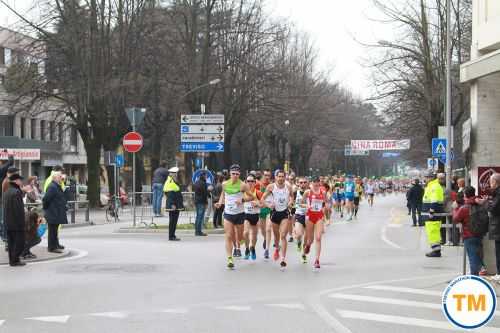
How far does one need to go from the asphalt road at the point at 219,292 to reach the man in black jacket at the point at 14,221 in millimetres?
303

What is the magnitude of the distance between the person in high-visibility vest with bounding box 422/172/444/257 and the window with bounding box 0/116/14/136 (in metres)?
43.2

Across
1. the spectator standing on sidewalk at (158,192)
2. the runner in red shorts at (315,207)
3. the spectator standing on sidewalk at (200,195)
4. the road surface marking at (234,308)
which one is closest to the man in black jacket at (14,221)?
the runner in red shorts at (315,207)

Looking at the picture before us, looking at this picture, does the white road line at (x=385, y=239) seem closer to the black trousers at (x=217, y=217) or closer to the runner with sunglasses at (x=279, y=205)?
the black trousers at (x=217, y=217)

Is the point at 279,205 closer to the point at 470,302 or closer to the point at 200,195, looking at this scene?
the point at 200,195

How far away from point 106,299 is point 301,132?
56268mm

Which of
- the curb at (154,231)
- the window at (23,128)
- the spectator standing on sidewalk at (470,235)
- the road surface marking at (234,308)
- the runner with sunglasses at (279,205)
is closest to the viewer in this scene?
the road surface marking at (234,308)

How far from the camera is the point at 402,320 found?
9.20 meters

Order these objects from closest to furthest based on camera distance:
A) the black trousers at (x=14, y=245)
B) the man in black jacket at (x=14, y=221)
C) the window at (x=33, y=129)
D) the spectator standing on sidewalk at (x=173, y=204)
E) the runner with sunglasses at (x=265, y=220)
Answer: the man in black jacket at (x=14, y=221)
the black trousers at (x=14, y=245)
the runner with sunglasses at (x=265, y=220)
the spectator standing on sidewalk at (x=173, y=204)
the window at (x=33, y=129)

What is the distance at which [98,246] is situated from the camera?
1922 cm

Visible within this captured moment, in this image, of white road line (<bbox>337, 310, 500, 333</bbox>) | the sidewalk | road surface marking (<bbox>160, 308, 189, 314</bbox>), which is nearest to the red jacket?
white road line (<bbox>337, 310, 500, 333</bbox>)

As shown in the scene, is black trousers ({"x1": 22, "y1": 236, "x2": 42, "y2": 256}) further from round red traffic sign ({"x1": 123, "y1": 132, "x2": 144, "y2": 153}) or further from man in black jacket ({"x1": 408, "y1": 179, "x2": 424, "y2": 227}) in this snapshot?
man in black jacket ({"x1": 408, "y1": 179, "x2": 424, "y2": 227})

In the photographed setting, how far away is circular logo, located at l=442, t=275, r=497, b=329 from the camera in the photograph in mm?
4777

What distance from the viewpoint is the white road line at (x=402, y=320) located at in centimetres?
866

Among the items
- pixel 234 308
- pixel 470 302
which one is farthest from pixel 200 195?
pixel 470 302
